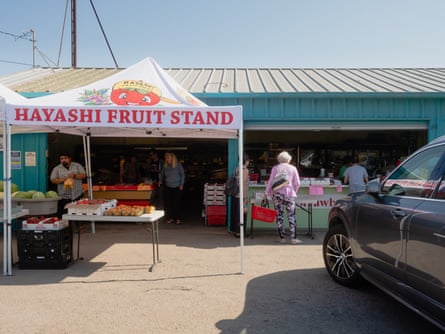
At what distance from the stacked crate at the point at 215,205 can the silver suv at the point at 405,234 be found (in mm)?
4787

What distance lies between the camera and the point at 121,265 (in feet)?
20.5

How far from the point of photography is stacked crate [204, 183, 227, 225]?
9633 millimetres

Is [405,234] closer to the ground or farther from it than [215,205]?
farther from it

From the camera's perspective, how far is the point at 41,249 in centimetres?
594

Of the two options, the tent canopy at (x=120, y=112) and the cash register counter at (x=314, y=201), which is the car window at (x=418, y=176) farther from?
the cash register counter at (x=314, y=201)

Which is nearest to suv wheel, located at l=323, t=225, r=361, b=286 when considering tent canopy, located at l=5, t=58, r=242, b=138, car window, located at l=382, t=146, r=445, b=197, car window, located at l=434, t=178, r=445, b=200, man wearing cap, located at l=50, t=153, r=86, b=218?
car window, located at l=382, t=146, r=445, b=197

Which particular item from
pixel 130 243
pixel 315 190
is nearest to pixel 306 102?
pixel 315 190

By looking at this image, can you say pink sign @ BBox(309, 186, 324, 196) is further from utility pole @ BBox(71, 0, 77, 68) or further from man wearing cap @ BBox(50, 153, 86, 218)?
utility pole @ BBox(71, 0, 77, 68)

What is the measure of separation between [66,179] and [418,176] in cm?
702

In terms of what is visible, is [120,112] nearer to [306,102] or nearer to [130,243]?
[130,243]

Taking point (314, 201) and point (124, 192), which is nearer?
point (314, 201)

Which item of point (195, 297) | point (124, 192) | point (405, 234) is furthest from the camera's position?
point (124, 192)

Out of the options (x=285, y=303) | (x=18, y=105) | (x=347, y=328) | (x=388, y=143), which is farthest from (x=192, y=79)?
(x=347, y=328)

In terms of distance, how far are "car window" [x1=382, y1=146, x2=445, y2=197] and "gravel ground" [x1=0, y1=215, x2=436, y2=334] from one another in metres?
1.35
